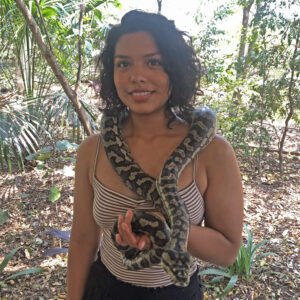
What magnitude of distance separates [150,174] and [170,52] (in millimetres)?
810

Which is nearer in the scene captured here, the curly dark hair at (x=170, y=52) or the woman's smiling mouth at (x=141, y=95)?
the woman's smiling mouth at (x=141, y=95)

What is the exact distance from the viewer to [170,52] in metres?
1.95

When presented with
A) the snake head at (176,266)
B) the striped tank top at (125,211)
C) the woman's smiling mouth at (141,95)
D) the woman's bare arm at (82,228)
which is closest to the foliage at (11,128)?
the woman's bare arm at (82,228)

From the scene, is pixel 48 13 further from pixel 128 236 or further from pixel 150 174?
pixel 128 236


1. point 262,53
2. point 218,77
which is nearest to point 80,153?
point 262,53

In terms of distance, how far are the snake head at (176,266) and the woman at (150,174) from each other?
111mm

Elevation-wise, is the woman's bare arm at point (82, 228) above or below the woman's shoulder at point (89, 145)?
below

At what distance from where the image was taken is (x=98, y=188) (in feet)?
6.59

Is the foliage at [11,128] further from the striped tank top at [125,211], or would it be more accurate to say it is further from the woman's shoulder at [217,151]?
the woman's shoulder at [217,151]

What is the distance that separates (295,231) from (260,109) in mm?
3237

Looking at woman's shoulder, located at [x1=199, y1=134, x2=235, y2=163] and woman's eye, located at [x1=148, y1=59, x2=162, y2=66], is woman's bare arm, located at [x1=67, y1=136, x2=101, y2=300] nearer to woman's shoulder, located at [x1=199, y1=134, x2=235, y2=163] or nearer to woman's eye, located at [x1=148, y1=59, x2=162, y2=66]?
woman's eye, located at [x1=148, y1=59, x2=162, y2=66]

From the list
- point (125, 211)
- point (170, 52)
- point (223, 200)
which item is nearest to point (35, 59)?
point (170, 52)

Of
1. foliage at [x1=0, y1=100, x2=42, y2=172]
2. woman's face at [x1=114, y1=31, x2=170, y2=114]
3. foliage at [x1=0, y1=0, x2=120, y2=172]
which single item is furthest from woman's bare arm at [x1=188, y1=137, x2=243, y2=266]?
foliage at [x1=0, y1=100, x2=42, y2=172]

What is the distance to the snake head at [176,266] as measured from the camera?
165 centimetres
